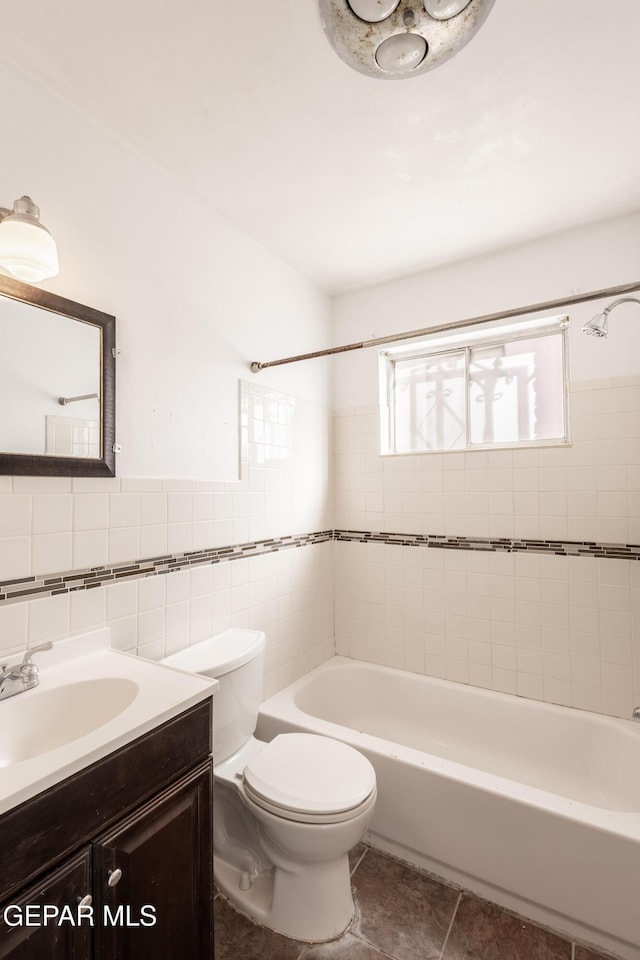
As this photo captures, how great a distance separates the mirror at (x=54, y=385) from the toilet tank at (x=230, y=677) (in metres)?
0.70

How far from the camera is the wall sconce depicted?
3.64 ft

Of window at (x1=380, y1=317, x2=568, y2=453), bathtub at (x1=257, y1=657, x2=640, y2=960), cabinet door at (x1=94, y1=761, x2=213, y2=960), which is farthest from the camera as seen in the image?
window at (x1=380, y1=317, x2=568, y2=453)

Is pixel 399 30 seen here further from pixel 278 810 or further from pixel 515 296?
pixel 278 810

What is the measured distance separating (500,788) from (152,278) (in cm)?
211

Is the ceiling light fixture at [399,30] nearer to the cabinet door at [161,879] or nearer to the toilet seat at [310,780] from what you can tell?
the cabinet door at [161,879]

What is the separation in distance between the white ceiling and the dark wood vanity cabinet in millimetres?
1723

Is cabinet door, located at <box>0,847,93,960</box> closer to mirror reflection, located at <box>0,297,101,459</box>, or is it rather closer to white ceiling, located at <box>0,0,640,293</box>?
mirror reflection, located at <box>0,297,101,459</box>

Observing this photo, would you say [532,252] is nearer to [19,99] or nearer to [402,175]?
[402,175]

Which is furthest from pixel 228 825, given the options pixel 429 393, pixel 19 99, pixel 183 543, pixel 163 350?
pixel 19 99

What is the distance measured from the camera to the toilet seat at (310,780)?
4.40 feet

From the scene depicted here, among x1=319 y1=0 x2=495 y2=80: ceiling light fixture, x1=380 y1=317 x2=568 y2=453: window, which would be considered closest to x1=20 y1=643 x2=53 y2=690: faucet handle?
x1=319 y1=0 x2=495 y2=80: ceiling light fixture

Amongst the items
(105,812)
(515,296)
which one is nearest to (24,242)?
(105,812)

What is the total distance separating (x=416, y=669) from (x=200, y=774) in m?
1.55

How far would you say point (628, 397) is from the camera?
1.96 metres
